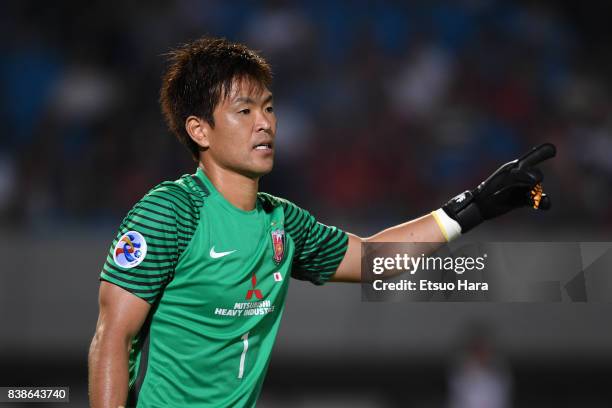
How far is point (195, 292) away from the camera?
2990 mm

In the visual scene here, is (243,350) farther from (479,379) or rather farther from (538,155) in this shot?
(479,379)

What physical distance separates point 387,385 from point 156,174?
2.78 metres

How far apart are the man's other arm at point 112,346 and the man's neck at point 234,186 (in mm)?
597

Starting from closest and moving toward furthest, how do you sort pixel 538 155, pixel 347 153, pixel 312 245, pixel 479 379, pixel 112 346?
pixel 112 346 → pixel 538 155 → pixel 312 245 → pixel 479 379 → pixel 347 153

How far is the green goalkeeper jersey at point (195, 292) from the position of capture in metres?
2.84

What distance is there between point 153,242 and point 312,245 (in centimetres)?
88

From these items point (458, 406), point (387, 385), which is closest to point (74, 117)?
point (387, 385)

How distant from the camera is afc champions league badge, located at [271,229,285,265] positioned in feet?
10.7

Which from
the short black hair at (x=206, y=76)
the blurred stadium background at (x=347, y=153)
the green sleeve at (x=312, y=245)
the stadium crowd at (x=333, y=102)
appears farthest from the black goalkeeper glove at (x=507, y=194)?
the stadium crowd at (x=333, y=102)

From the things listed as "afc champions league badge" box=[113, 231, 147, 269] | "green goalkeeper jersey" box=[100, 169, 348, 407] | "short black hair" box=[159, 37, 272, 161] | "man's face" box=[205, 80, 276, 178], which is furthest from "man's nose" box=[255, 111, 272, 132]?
"afc champions league badge" box=[113, 231, 147, 269]

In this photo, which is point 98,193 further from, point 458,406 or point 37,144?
point 458,406

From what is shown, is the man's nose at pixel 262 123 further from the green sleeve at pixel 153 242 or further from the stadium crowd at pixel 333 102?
the stadium crowd at pixel 333 102

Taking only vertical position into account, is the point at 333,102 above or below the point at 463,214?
above

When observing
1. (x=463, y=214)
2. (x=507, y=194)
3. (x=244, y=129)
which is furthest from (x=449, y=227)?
(x=244, y=129)
